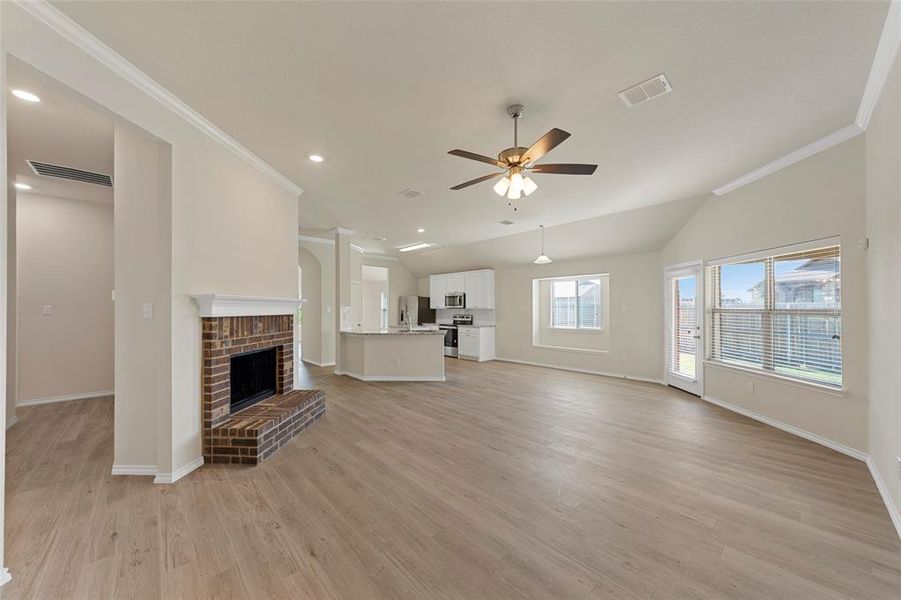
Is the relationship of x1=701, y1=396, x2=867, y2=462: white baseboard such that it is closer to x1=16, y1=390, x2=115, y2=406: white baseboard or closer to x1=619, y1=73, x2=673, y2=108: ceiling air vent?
x1=619, y1=73, x2=673, y2=108: ceiling air vent

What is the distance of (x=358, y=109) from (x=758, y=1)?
241 centimetres

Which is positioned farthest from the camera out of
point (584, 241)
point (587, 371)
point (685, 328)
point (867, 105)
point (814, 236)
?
point (587, 371)

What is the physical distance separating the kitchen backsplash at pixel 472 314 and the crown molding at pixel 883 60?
22.9 ft

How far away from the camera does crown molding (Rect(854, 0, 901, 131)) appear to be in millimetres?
1813

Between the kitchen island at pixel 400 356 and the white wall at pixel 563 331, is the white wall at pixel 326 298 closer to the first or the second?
the kitchen island at pixel 400 356

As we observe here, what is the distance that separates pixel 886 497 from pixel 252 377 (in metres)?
5.44

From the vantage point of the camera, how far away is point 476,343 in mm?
8594

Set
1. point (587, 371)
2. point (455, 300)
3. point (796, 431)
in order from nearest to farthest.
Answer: point (796, 431) < point (587, 371) < point (455, 300)

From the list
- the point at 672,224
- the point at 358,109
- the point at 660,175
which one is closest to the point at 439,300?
the point at 672,224

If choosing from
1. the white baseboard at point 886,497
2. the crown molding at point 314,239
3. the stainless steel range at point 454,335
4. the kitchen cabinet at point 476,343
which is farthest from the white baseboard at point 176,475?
the stainless steel range at point 454,335

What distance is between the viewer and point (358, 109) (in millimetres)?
2611

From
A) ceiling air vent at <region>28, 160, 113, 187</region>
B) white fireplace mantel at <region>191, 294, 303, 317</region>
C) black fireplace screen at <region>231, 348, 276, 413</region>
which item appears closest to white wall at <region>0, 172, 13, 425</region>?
ceiling air vent at <region>28, 160, 113, 187</region>

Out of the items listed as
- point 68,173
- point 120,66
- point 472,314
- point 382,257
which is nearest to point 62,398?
point 68,173

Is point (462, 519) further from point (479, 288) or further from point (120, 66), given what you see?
point (479, 288)
